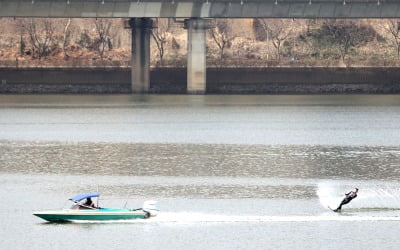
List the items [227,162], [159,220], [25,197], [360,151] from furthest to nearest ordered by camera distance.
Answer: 1. [360,151]
2. [227,162]
3. [25,197]
4. [159,220]

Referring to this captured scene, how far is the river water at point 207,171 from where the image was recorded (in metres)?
65.1

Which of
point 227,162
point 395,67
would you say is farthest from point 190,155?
point 395,67

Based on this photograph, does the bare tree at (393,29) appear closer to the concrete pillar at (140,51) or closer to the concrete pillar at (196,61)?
the concrete pillar at (196,61)

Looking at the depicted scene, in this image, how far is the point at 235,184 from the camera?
82.4 meters

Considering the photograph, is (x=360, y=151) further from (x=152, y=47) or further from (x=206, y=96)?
(x=152, y=47)

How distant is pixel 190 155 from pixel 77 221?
32.3 m

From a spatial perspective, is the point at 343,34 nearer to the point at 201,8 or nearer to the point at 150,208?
the point at 201,8

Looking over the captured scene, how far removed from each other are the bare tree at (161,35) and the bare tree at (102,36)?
23.7 ft

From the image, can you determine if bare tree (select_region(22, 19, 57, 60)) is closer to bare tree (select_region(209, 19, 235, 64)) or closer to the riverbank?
the riverbank

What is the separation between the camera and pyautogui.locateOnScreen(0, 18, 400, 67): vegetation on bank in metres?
183


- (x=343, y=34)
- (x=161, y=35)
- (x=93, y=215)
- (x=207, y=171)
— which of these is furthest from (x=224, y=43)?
(x=93, y=215)

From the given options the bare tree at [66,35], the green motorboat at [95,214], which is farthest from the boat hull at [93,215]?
the bare tree at [66,35]

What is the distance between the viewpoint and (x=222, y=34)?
191 metres

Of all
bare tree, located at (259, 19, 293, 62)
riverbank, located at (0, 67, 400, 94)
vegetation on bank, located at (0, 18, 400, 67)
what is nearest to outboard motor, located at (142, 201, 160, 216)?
riverbank, located at (0, 67, 400, 94)
